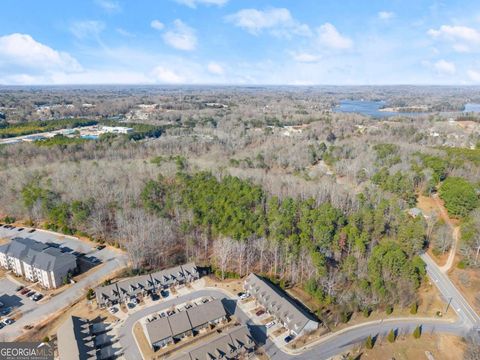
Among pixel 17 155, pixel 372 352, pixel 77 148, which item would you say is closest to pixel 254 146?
pixel 77 148

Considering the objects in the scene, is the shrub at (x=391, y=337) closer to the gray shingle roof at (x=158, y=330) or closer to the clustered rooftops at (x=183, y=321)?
the clustered rooftops at (x=183, y=321)

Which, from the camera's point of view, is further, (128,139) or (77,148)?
(128,139)

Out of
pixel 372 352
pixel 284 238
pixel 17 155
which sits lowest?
pixel 372 352

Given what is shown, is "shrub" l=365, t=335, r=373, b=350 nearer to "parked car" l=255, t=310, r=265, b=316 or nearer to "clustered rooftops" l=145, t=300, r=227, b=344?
"parked car" l=255, t=310, r=265, b=316

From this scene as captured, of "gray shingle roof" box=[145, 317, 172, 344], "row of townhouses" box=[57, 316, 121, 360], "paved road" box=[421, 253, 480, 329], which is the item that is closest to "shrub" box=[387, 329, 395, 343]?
"paved road" box=[421, 253, 480, 329]

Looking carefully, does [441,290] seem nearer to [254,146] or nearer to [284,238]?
[284,238]

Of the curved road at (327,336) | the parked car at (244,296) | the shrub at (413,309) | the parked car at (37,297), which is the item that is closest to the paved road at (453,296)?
the curved road at (327,336)

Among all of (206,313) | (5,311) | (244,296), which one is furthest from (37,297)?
(244,296)
